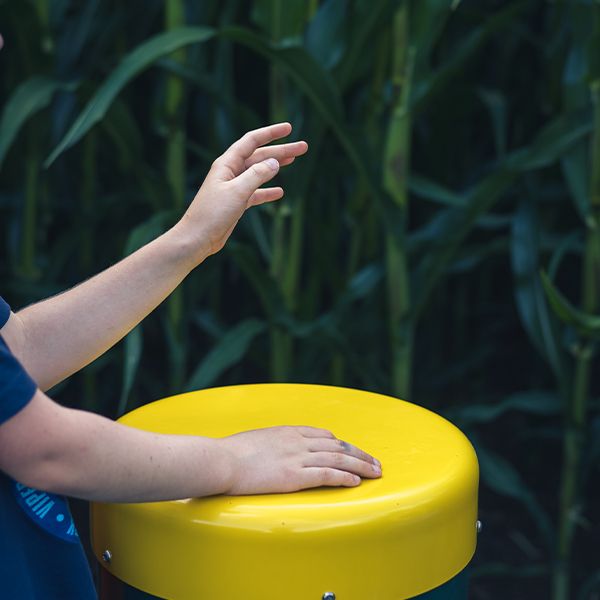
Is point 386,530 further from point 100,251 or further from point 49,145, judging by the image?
point 100,251

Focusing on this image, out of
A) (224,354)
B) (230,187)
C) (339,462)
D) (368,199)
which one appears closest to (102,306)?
(230,187)

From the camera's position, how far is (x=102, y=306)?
0.84 m

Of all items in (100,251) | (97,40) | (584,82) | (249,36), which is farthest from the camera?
(100,251)

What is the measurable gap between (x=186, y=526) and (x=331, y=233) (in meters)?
0.90

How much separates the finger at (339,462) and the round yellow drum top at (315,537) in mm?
10

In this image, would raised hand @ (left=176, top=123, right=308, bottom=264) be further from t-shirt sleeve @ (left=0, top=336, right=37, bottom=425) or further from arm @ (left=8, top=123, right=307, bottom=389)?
t-shirt sleeve @ (left=0, top=336, right=37, bottom=425)

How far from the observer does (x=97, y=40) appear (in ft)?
5.28

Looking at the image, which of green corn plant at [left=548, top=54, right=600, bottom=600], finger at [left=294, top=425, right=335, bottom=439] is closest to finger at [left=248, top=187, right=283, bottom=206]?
finger at [left=294, top=425, right=335, bottom=439]

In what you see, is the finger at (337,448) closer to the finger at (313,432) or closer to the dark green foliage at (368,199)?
the finger at (313,432)

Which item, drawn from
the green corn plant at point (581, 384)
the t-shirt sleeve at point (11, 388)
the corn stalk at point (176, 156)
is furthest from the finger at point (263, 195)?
the green corn plant at point (581, 384)

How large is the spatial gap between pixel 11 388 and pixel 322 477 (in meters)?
0.22

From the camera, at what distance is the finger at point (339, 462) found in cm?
72

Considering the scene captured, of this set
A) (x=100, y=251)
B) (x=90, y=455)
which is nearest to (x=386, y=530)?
(x=90, y=455)

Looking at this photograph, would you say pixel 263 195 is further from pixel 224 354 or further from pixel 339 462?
pixel 224 354
